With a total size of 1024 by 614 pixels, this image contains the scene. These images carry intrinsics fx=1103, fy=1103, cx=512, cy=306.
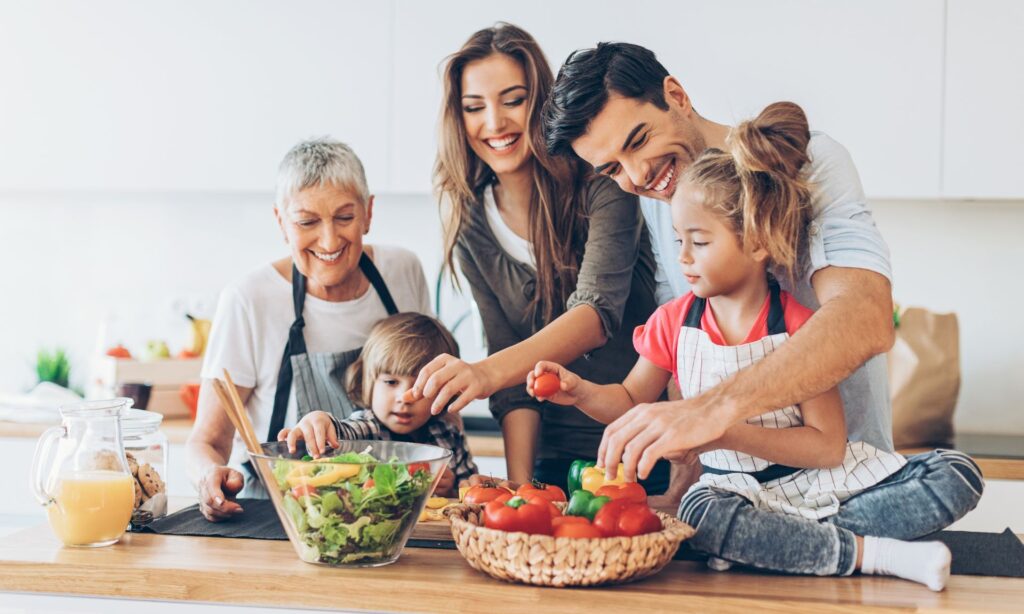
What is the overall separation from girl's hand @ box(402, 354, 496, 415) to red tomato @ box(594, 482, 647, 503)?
0.75ft

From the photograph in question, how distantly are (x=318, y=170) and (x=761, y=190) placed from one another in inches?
31.3

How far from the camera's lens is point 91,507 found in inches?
56.5

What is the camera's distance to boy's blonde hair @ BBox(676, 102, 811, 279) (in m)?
1.50

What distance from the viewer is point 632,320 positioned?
2.10 meters

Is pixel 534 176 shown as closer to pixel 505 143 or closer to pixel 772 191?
pixel 505 143

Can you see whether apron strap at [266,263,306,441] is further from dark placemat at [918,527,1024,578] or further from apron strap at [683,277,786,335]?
dark placemat at [918,527,1024,578]

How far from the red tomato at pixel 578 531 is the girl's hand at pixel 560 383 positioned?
22 cm

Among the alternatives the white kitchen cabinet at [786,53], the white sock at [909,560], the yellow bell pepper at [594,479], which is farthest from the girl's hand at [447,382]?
the white kitchen cabinet at [786,53]

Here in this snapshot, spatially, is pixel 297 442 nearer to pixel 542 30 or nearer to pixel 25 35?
pixel 542 30

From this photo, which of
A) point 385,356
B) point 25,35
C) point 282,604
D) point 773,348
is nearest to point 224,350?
point 385,356

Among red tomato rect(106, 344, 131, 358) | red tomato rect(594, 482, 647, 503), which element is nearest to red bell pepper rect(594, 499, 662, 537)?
red tomato rect(594, 482, 647, 503)

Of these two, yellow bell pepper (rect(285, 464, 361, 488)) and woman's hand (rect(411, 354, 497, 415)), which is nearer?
yellow bell pepper (rect(285, 464, 361, 488))

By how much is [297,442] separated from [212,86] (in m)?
1.75

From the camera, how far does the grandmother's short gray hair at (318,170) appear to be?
191cm
